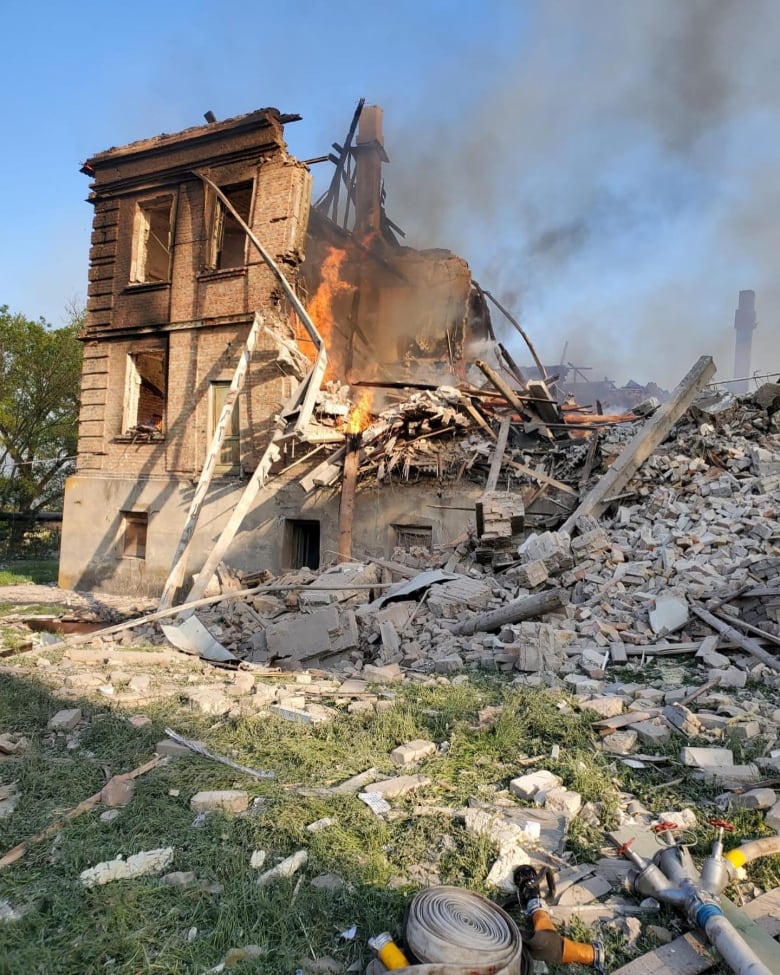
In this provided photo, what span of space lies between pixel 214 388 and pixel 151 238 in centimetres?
529

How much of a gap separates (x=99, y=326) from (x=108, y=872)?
15809 millimetres

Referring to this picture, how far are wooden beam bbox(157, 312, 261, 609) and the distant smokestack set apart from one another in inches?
1785

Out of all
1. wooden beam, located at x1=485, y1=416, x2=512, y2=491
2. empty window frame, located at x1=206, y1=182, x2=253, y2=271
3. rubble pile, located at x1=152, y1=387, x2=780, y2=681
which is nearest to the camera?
rubble pile, located at x1=152, y1=387, x2=780, y2=681

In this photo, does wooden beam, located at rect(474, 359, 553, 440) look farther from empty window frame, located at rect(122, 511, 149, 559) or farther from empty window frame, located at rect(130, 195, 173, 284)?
empty window frame, located at rect(122, 511, 149, 559)

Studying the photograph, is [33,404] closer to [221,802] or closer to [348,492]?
[348,492]

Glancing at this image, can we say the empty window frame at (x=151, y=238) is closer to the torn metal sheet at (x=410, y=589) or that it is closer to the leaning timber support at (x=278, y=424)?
the leaning timber support at (x=278, y=424)

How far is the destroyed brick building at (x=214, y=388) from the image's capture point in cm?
1254

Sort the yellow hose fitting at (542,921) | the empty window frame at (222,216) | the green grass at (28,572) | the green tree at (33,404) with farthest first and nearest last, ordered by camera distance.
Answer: the green tree at (33,404) → the green grass at (28,572) → the empty window frame at (222,216) → the yellow hose fitting at (542,921)

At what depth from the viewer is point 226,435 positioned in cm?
1438

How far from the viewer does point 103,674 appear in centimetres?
636

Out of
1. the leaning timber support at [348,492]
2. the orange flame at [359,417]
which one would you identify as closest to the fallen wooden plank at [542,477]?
the leaning timber support at [348,492]

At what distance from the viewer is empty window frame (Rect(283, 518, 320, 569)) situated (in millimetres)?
13344

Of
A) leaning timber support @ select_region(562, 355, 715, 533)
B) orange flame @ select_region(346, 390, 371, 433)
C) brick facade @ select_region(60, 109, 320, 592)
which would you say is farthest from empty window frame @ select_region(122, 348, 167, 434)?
leaning timber support @ select_region(562, 355, 715, 533)

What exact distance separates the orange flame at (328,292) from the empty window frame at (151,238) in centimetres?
396
